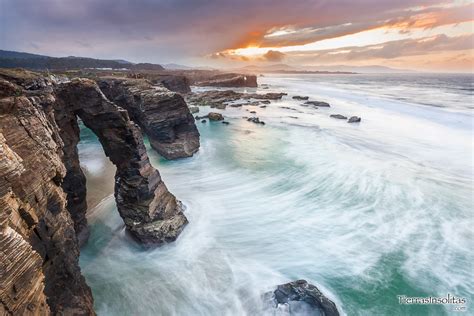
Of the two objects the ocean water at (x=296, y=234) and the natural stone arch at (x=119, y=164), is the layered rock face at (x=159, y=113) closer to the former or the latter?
the ocean water at (x=296, y=234)

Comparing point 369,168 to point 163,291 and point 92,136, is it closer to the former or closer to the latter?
point 163,291

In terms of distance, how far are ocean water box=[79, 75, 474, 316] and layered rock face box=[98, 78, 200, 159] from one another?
135cm

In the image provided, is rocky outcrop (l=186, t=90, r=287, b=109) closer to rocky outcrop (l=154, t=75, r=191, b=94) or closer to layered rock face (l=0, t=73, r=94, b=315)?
rocky outcrop (l=154, t=75, r=191, b=94)

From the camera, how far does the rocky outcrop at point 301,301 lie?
385 inches

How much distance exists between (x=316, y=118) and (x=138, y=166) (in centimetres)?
3937

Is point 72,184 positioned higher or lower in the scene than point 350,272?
higher

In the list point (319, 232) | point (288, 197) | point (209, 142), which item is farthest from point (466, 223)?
point (209, 142)

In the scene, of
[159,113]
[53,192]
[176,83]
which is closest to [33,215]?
[53,192]

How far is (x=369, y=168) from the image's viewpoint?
2438 cm

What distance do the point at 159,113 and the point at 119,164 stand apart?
41.2ft

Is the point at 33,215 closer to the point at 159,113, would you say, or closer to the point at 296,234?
the point at 296,234

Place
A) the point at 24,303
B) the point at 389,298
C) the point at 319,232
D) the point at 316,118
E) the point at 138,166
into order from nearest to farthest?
the point at 24,303
the point at 389,298
the point at 138,166
the point at 319,232
the point at 316,118

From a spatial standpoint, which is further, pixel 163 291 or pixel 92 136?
pixel 92 136

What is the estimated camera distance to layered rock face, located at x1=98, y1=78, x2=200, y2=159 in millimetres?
25172
